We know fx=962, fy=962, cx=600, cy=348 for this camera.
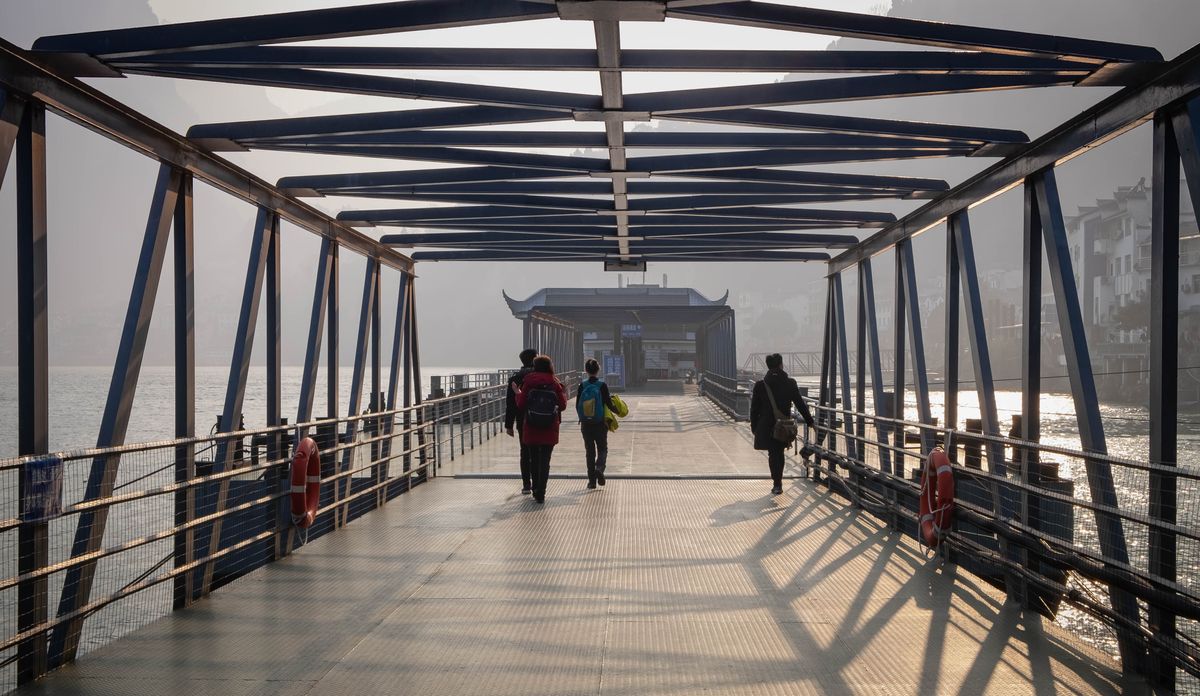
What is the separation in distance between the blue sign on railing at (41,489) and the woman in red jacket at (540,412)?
5062 mm

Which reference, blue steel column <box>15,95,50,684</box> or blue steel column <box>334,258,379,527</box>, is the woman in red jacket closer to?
blue steel column <box>334,258,379,527</box>

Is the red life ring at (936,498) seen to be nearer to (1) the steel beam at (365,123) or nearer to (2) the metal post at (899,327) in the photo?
(2) the metal post at (899,327)

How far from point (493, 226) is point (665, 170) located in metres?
3.27

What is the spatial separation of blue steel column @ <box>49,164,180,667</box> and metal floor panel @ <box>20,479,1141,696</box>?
22 centimetres

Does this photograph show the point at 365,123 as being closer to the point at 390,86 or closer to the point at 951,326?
the point at 390,86

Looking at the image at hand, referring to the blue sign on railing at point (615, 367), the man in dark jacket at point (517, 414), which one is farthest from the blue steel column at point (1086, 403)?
the blue sign on railing at point (615, 367)

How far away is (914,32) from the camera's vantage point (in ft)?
15.1

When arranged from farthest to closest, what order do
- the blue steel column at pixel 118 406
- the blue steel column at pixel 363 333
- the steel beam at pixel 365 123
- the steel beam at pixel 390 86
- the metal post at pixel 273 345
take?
1. the blue steel column at pixel 363 333
2. the metal post at pixel 273 345
3. the steel beam at pixel 365 123
4. the steel beam at pixel 390 86
5. the blue steel column at pixel 118 406

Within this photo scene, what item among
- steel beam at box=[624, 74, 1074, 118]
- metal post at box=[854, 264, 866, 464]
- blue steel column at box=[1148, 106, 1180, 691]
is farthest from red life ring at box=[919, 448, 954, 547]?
metal post at box=[854, 264, 866, 464]

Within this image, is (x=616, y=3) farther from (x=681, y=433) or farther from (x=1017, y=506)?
(x=681, y=433)

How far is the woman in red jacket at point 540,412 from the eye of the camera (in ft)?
29.1

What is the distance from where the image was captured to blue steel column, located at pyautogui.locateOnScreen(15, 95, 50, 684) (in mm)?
4164

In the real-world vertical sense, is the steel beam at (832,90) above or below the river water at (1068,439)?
above

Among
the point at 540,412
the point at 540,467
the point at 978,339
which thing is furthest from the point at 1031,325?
the point at 540,467
